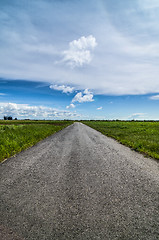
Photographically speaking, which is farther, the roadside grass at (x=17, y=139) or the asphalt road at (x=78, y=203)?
the roadside grass at (x=17, y=139)

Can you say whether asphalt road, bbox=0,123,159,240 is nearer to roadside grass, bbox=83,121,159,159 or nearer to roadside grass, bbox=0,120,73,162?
roadside grass, bbox=0,120,73,162

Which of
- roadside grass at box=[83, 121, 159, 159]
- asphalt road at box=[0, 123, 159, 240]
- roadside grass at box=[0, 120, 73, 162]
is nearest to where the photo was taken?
asphalt road at box=[0, 123, 159, 240]

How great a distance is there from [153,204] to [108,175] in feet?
6.33

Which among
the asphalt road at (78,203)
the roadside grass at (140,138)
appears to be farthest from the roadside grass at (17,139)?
the roadside grass at (140,138)

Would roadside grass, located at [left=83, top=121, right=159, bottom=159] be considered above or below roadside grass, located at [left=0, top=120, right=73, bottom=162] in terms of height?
below

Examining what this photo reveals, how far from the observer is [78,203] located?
3512 millimetres

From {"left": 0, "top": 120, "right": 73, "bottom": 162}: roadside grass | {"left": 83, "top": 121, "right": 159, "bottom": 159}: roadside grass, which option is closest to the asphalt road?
{"left": 0, "top": 120, "right": 73, "bottom": 162}: roadside grass

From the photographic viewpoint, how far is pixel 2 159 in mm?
7336

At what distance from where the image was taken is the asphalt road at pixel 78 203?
264cm

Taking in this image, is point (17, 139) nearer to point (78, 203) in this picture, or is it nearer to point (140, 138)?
point (78, 203)

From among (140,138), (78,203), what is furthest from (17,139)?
(140,138)

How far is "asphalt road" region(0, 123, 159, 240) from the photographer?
264 cm

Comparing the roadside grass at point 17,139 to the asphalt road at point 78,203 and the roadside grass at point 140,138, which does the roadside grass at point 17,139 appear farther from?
the roadside grass at point 140,138

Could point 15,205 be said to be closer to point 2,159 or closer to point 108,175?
point 108,175
